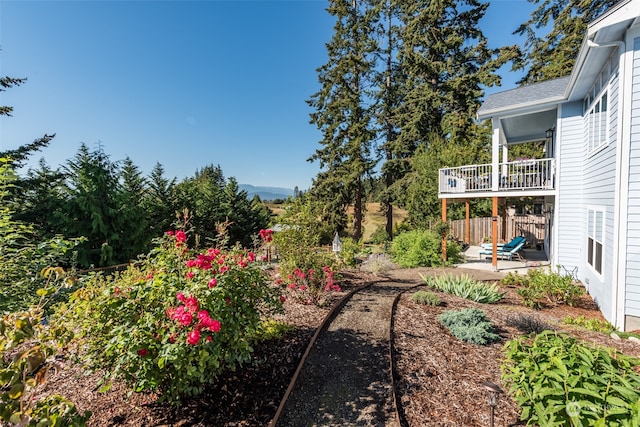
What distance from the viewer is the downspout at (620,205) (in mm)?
4773

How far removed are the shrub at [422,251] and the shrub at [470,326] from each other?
617cm

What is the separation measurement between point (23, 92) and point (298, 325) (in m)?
13.1

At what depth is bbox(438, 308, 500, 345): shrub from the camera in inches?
160

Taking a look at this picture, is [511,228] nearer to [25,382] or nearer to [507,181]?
[507,181]

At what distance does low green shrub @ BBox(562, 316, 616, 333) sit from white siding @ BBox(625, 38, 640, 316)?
1.22 ft

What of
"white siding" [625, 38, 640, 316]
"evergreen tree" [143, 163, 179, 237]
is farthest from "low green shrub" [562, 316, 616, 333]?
"evergreen tree" [143, 163, 179, 237]

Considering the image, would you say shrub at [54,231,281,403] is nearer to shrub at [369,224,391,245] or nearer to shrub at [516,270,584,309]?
shrub at [516,270,584,309]

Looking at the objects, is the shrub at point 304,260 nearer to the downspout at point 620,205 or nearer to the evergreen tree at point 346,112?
the downspout at point 620,205

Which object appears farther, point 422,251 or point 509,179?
point 422,251

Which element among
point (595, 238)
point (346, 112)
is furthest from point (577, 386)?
point (346, 112)

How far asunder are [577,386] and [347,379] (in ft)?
6.78

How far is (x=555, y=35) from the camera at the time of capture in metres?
18.1

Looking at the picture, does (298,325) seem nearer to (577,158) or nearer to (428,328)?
(428,328)

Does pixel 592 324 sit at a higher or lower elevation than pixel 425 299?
lower
